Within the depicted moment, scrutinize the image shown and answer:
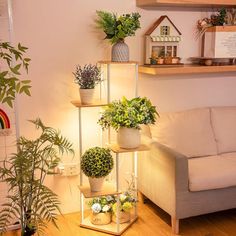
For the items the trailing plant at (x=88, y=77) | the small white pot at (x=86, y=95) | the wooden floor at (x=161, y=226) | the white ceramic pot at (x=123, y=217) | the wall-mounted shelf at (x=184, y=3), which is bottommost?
the wooden floor at (x=161, y=226)

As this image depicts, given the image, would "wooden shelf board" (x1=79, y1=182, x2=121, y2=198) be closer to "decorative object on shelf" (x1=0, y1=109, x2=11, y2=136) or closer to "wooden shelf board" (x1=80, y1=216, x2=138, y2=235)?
"wooden shelf board" (x1=80, y1=216, x2=138, y2=235)

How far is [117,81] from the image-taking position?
304 cm

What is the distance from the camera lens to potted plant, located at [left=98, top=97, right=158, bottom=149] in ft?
8.28

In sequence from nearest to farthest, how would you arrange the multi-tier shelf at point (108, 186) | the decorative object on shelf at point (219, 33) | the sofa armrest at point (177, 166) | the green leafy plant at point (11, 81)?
1. the green leafy plant at point (11, 81)
2. the sofa armrest at point (177, 166)
3. the multi-tier shelf at point (108, 186)
4. the decorative object on shelf at point (219, 33)

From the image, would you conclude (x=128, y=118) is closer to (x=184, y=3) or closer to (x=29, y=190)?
(x=29, y=190)

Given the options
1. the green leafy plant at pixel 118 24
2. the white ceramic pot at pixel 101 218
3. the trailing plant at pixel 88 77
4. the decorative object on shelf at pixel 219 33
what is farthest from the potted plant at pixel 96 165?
the decorative object on shelf at pixel 219 33

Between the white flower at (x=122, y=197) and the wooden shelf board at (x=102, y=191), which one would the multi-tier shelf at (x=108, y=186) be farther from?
the white flower at (x=122, y=197)

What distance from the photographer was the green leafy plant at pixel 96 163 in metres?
2.55

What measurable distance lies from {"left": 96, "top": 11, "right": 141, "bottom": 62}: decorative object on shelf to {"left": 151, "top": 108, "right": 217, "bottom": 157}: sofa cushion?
71 cm

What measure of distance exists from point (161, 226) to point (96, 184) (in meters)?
0.65

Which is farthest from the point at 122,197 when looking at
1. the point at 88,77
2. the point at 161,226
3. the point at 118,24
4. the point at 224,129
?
the point at 118,24

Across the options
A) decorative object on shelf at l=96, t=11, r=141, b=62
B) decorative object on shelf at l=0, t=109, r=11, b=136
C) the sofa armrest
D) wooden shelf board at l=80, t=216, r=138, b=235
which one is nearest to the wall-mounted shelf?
decorative object on shelf at l=96, t=11, r=141, b=62

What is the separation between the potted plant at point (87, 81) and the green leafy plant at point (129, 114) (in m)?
0.17

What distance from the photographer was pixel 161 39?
9.71ft
